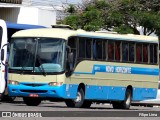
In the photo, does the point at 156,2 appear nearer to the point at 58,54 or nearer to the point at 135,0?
the point at 135,0

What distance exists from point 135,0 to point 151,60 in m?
13.3

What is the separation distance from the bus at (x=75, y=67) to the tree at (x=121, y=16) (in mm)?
11980

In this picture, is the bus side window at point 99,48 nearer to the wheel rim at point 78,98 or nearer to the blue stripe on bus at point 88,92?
the blue stripe on bus at point 88,92

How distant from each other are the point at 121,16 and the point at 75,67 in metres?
17.0

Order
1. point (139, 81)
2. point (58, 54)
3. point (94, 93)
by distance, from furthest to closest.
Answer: point (139, 81) → point (94, 93) → point (58, 54)

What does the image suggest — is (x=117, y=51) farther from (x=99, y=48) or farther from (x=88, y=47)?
(x=88, y=47)

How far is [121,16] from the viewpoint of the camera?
44.8 metres

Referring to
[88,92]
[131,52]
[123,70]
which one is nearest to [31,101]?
[88,92]

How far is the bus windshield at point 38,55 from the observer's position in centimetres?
2759

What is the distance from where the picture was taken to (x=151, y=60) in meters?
32.5

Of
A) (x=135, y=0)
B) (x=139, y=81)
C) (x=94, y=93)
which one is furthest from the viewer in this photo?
(x=135, y=0)

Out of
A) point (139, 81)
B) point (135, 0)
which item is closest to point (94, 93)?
point (139, 81)

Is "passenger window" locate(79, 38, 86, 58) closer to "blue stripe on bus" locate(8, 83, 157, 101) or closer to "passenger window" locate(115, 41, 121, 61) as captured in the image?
"blue stripe on bus" locate(8, 83, 157, 101)

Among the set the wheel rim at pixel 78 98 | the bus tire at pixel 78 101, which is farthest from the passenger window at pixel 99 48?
the wheel rim at pixel 78 98
